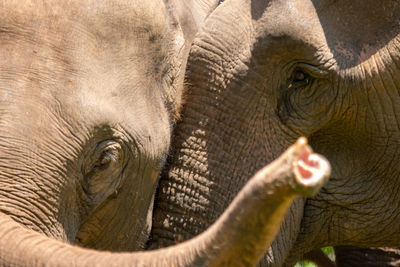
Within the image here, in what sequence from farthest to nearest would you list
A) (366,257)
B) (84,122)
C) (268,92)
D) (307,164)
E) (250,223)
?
(366,257)
(268,92)
(84,122)
(250,223)
(307,164)

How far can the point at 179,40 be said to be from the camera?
4027 millimetres

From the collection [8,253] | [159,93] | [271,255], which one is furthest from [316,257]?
[8,253]

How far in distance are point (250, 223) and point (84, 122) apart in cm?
121

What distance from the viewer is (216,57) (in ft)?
13.1

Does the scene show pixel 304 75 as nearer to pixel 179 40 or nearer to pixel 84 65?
pixel 179 40

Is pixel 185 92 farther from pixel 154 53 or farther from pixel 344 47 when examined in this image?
pixel 344 47

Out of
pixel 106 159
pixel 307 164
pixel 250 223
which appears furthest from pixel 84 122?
pixel 307 164

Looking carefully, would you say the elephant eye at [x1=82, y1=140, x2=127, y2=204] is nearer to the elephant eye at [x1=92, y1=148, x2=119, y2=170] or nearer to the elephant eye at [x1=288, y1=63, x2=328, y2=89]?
the elephant eye at [x1=92, y1=148, x2=119, y2=170]

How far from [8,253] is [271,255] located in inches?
53.7

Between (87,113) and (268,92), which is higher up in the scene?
(268,92)

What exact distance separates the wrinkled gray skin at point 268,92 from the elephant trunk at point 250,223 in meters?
1.18

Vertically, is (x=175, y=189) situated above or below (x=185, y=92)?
below

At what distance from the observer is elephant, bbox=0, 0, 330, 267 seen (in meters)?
3.29

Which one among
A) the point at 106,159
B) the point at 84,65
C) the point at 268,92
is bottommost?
the point at 106,159
